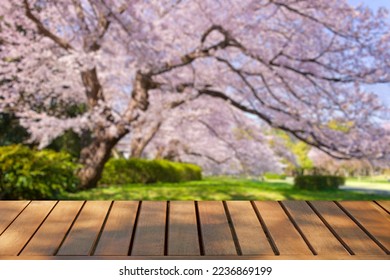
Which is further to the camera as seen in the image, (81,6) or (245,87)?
(245,87)

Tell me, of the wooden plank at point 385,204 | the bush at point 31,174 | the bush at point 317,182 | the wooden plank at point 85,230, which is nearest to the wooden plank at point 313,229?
the wooden plank at point 385,204

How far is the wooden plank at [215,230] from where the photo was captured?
1.95 m

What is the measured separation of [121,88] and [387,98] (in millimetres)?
3216

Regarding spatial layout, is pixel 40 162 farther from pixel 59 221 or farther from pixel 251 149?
pixel 251 149

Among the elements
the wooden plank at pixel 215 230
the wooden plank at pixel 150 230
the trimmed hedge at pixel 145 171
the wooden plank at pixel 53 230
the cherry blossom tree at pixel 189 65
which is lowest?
the trimmed hedge at pixel 145 171

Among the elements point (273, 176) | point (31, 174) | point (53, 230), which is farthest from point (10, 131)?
point (53, 230)

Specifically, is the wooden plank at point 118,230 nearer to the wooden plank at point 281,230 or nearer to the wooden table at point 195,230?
the wooden table at point 195,230

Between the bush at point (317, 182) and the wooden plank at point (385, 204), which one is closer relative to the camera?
the wooden plank at point (385, 204)

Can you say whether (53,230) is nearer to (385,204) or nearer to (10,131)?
(385,204)

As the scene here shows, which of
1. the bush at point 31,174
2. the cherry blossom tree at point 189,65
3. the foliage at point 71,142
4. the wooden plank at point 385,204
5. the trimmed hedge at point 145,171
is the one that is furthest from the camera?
the trimmed hedge at point 145,171

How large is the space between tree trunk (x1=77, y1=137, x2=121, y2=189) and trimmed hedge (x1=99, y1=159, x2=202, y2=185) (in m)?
0.55

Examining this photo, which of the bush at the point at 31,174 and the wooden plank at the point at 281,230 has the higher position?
the wooden plank at the point at 281,230
